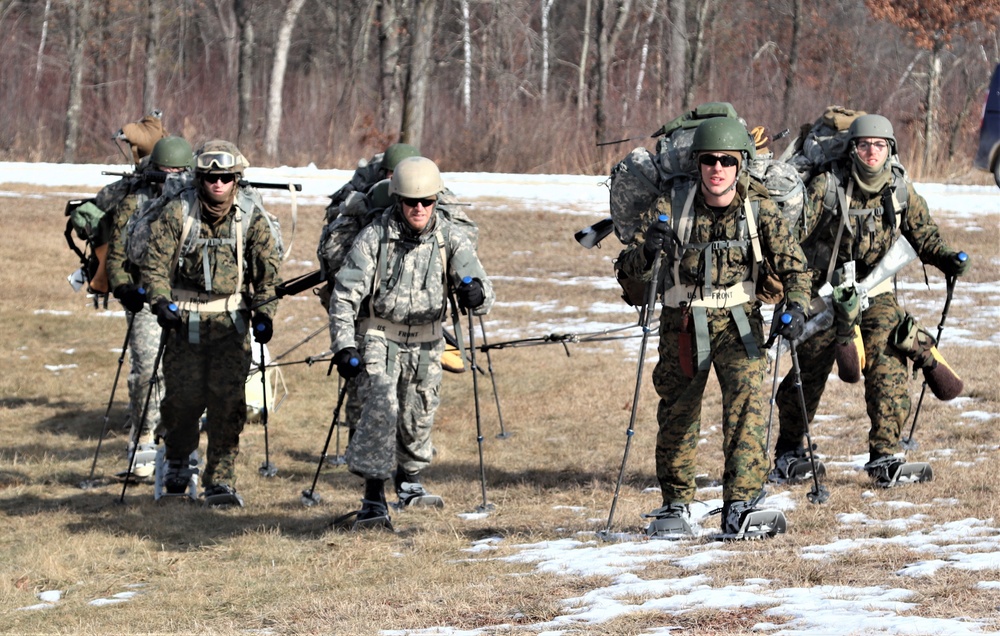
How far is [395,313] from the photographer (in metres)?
8.54

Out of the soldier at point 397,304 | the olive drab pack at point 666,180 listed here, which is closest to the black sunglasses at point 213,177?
the soldier at point 397,304

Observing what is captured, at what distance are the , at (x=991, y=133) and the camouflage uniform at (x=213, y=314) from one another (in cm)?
571

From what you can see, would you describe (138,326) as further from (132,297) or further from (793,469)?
(793,469)

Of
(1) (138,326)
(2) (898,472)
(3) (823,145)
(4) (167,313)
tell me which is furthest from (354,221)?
(2) (898,472)

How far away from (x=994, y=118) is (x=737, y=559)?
294 cm

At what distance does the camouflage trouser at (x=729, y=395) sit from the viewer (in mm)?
7398

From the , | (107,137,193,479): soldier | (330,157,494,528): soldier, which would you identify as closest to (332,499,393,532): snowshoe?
(330,157,494,528): soldier

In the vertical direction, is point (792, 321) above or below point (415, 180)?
below

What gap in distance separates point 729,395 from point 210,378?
3.73 m

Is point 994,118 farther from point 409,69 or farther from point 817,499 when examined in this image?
point 409,69

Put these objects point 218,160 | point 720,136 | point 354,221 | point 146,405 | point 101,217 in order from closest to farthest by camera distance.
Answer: point 720,136 < point 218,160 < point 354,221 < point 146,405 < point 101,217

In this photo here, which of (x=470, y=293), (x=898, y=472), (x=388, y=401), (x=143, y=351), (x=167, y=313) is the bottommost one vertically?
(x=898, y=472)

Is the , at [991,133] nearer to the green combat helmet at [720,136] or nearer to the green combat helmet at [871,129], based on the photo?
the green combat helmet at [720,136]

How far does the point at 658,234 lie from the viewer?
23.3 ft
